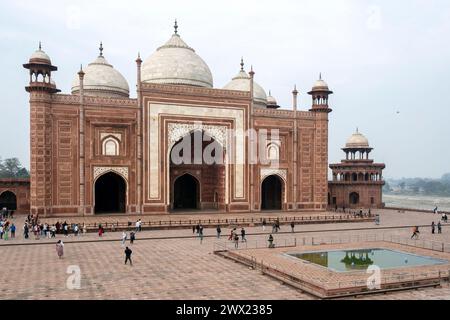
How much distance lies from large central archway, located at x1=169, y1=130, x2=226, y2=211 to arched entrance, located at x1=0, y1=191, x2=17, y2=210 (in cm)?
1216

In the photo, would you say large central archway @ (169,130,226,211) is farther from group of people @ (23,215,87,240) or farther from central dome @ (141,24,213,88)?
group of people @ (23,215,87,240)

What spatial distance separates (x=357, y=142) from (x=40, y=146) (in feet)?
106

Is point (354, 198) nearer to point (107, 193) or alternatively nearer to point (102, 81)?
point (107, 193)

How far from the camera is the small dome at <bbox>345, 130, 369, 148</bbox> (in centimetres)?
Answer: 4784

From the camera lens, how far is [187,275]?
1402cm

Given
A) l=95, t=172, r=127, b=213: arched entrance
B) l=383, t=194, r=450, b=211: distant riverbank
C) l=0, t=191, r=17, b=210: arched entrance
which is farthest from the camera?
l=383, t=194, r=450, b=211: distant riverbank

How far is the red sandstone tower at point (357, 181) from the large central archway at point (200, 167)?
14.2 m

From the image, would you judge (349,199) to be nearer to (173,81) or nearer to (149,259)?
(173,81)

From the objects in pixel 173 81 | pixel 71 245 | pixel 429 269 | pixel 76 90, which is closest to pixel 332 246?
pixel 429 269

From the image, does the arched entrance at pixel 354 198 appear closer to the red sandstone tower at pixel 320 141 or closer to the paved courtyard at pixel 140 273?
the red sandstone tower at pixel 320 141

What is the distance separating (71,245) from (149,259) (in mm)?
5272

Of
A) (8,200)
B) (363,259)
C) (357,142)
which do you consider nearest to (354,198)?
(357,142)

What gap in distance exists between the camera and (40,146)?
29.3 metres

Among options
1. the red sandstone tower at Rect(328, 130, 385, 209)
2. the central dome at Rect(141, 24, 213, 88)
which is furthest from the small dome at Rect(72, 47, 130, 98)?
the red sandstone tower at Rect(328, 130, 385, 209)
